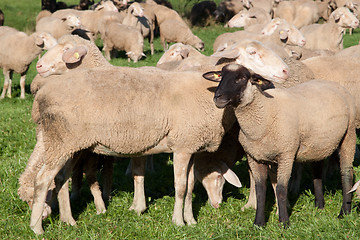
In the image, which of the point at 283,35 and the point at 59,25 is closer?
the point at 283,35

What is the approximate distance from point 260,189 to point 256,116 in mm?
762

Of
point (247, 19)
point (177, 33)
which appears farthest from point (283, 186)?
point (177, 33)

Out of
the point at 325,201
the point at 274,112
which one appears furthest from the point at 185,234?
the point at 325,201

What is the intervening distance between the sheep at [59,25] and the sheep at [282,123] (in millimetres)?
12809

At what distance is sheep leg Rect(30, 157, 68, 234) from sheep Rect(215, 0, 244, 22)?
20.3m

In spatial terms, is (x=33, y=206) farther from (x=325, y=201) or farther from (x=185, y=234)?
(x=325, y=201)

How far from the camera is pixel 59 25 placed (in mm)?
17656

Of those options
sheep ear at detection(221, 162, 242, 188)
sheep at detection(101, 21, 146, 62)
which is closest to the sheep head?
sheep ear at detection(221, 162, 242, 188)

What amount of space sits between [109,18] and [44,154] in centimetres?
1396

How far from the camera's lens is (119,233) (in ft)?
16.3

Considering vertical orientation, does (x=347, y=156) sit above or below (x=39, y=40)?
above

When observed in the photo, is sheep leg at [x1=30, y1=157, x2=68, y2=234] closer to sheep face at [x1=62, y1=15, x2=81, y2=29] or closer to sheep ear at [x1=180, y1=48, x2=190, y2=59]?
sheep ear at [x1=180, y1=48, x2=190, y2=59]

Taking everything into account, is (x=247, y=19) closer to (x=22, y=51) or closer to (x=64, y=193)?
(x=22, y=51)

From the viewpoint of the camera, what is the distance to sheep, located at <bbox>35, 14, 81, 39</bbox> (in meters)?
17.0
